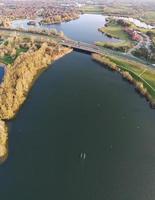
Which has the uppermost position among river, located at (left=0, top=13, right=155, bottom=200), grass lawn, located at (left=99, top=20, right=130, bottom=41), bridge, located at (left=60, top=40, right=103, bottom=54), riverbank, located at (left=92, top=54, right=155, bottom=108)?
grass lawn, located at (left=99, top=20, right=130, bottom=41)

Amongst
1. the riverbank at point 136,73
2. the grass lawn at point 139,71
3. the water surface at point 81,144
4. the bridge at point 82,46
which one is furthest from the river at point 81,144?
the bridge at point 82,46

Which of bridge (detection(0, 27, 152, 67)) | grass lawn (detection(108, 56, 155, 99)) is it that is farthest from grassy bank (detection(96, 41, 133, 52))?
grass lawn (detection(108, 56, 155, 99))

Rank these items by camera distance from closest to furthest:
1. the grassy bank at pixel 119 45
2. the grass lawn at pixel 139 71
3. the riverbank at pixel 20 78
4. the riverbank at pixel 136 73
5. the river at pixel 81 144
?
the river at pixel 81 144 < the riverbank at pixel 20 78 < the riverbank at pixel 136 73 < the grass lawn at pixel 139 71 < the grassy bank at pixel 119 45

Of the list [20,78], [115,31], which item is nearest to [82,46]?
[115,31]

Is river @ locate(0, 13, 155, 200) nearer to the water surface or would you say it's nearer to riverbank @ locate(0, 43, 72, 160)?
the water surface

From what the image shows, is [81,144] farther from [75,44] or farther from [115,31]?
[115,31]

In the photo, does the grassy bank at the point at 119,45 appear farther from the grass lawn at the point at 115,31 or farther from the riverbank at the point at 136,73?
the riverbank at the point at 136,73
